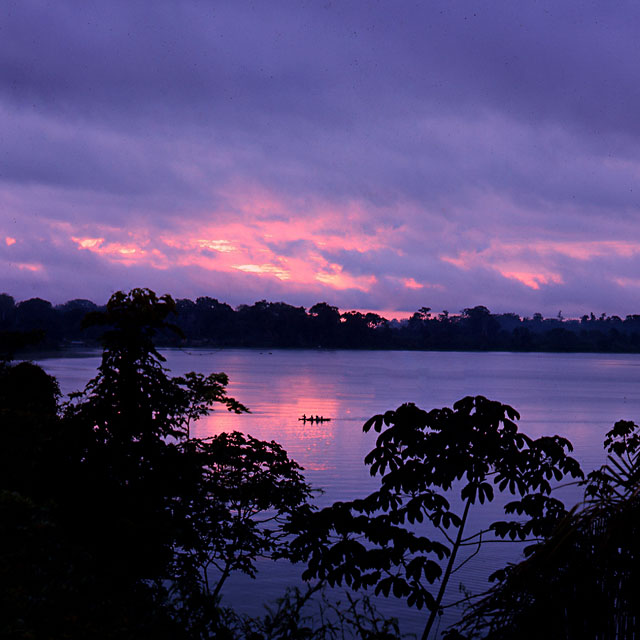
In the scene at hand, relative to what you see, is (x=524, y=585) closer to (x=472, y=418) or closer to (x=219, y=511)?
(x=472, y=418)

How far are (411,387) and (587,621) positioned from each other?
111228 millimetres

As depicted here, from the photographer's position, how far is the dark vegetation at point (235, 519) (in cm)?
440

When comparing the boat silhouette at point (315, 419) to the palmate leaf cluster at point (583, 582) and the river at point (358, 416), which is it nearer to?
the river at point (358, 416)

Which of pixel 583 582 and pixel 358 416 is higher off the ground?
pixel 583 582

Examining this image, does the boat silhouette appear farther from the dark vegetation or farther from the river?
the dark vegetation

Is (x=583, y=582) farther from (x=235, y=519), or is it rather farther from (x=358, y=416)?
(x=358, y=416)

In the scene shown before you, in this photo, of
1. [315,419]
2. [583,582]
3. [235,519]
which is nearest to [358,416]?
[315,419]

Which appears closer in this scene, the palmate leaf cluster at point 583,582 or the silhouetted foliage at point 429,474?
the palmate leaf cluster at point 583,582

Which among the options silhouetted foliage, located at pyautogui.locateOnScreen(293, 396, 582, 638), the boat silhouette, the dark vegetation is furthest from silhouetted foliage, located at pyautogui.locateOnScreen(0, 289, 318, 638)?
the boat silhouette

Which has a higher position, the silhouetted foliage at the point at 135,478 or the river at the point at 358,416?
the silhouetted foliage at the point at 135,478

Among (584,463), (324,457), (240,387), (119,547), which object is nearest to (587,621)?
(119,547)

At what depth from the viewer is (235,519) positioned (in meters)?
12.0

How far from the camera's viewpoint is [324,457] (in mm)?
44094

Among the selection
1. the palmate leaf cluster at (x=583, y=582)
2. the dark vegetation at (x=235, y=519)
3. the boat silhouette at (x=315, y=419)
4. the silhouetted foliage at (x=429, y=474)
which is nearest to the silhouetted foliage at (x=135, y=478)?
the dark vegetation at (x=235, y=519)
